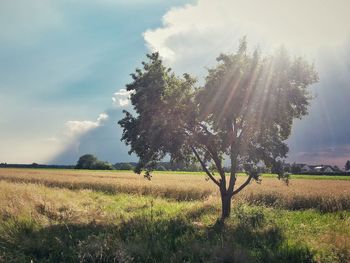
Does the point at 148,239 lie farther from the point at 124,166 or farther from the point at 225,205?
the point at 124,166

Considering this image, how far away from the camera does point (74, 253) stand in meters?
10.9

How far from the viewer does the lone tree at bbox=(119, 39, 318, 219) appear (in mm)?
18922

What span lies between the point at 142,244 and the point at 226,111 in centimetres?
918

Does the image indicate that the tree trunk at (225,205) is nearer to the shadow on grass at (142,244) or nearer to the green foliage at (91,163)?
the shadow on grass at (142,244)

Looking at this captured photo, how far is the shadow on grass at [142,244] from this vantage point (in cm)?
1054

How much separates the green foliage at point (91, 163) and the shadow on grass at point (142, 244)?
12239 centimetres

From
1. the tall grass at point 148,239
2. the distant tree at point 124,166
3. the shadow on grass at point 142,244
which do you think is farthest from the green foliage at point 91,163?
the shadow on grass at point 142,244

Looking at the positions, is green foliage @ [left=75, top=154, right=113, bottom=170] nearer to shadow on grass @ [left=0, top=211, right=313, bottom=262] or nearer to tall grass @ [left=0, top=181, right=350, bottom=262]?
tall grass @ [left=0, top=181, right=350, bottom=262]

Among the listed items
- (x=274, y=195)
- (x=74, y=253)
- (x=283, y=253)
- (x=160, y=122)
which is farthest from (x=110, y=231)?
(x=274, y=195)

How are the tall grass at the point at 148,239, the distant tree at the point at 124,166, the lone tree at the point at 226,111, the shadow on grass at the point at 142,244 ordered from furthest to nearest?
the distant tree at the point at 124,166 < the lone tree at the point at 226,111 < the tall grass at the point at 148,239 < the shadow on grass at the point at 142,244

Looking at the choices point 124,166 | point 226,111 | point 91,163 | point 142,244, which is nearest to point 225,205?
point 226,111

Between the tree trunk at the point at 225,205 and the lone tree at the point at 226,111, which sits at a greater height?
the lone tree at the point at 226,111

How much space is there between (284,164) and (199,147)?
4559mm

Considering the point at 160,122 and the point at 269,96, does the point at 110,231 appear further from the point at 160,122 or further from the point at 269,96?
the point at 269,96
